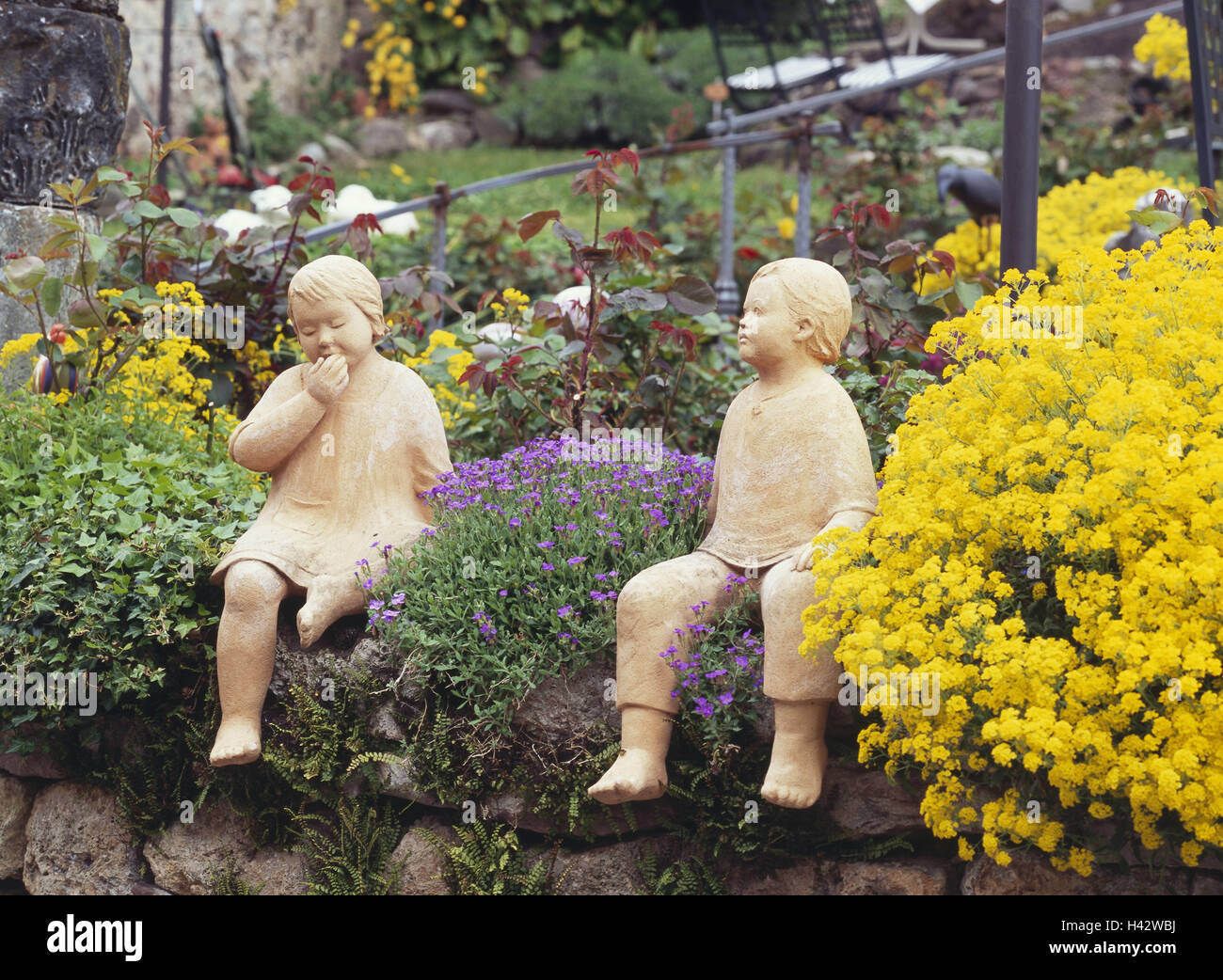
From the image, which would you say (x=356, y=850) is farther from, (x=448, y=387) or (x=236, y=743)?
(x=448, y=387)

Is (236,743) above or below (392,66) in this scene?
below

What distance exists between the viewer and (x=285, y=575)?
9.72 feet

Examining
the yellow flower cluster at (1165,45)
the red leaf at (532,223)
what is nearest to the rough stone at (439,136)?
the yellow flower cluster at (1165,45)

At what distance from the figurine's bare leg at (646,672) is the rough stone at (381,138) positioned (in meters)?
9.59

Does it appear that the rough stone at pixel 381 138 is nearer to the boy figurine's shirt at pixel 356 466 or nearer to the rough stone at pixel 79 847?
the boy figurine's shirt at pixel 356 466

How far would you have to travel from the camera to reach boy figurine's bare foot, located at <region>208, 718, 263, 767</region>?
9.45 ft

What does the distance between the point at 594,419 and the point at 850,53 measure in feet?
29.6

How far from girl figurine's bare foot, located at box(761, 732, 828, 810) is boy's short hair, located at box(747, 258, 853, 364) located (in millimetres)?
901

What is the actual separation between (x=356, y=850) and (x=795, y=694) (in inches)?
46.1

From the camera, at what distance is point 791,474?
2.78 metres

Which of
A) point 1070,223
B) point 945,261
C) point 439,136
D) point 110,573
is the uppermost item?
point 439,136

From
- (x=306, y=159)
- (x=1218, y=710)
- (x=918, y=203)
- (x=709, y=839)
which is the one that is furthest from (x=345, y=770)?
(x=918, y=203)

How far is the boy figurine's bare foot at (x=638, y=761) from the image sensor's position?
255 centimetres

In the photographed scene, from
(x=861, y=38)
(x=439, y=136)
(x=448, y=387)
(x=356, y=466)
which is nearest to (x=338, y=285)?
(x=356, y=466)
